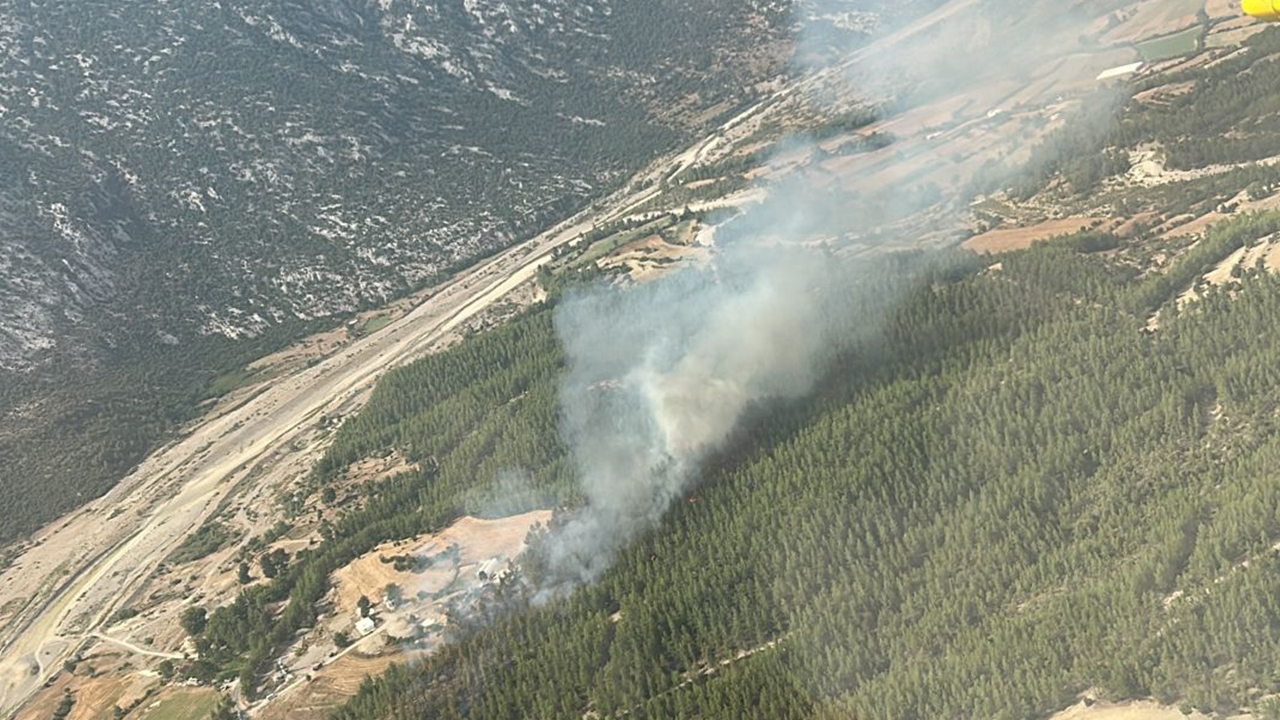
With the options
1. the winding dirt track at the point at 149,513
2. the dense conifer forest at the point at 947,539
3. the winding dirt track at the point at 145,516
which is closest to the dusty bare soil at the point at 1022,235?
the dense conifer forest at the point at 947,539

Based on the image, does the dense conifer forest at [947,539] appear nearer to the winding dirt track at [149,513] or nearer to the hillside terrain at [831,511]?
the hillside terrain at [831,511]

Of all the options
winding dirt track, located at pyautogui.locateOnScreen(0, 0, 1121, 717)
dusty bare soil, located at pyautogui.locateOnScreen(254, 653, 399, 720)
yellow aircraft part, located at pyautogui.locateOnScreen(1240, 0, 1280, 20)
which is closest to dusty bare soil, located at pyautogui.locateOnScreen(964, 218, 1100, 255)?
yellow aircraft part, located at pyautogui.locateOnScreen(1240, 0, 1280, 20)

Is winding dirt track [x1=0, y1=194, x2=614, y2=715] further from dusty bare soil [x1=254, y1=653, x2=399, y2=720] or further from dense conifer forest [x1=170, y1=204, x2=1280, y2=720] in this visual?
dusty bare soil [x1=254, y1=653, x2=399, y2=720]

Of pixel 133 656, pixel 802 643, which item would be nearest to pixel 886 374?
pixel 802 643

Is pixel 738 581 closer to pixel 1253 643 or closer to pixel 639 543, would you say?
pixel 639 543

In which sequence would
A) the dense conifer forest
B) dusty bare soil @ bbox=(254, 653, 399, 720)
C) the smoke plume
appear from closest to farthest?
the dense conifer forest, dusty bare soil @ bbox=(254, 653, 399, 720), the smoke plume

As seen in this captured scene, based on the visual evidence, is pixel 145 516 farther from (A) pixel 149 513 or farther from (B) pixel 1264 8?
(B) pixel 1264 8

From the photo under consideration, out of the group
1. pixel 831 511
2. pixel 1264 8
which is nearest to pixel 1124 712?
pixel 831 511
